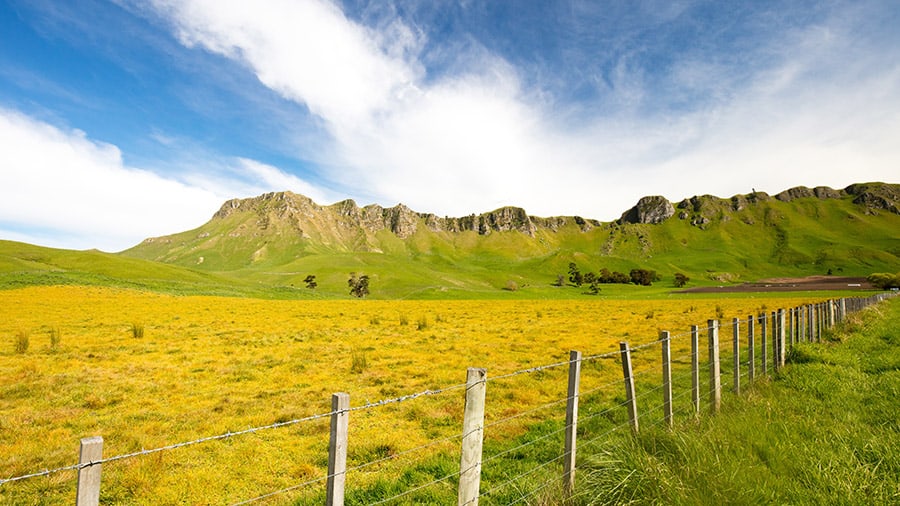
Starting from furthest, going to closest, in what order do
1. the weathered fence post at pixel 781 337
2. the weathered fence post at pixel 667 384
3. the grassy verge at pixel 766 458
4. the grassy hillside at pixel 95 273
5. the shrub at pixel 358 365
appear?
1. the grassy hillside at pixel 95 273
2. the shrub at pixel 358 365
3. the weathered fence post at pixel 781 337
4. the weathered fence post at pixel 667 384
5. the grassy verge at pixel 766 458

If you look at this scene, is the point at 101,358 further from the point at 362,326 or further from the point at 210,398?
the point at 362,326

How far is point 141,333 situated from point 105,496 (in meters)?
20.1

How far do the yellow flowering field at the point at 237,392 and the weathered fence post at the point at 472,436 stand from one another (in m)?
3.57

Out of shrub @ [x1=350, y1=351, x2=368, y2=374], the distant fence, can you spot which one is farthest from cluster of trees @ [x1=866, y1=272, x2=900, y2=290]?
shrub @ [x1=350, y1=351, x2=368, y2=374]

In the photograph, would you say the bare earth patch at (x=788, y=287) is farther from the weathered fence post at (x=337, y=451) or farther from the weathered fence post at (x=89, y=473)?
the weathered fence post at (x=89, y=473)

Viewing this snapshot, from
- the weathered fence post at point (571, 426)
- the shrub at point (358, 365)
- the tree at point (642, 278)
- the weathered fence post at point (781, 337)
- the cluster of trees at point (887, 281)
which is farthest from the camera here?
the tree at point (642, 278)

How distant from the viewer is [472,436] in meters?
4.65

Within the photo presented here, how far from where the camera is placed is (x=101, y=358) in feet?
59.3

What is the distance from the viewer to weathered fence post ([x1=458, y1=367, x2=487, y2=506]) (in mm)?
4602

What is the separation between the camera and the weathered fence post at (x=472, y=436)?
181 inches

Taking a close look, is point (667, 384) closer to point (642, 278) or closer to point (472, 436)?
point (472, 436)

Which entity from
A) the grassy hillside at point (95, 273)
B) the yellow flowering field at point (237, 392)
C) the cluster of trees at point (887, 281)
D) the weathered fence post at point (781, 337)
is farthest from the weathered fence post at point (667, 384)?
the cluster of trees at point (887, 281)

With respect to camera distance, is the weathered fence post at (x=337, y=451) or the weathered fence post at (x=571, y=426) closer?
the weathered fence post at (x=337, y=451)

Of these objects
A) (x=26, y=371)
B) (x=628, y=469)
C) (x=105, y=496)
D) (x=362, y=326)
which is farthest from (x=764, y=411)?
(x=362, y=326)
